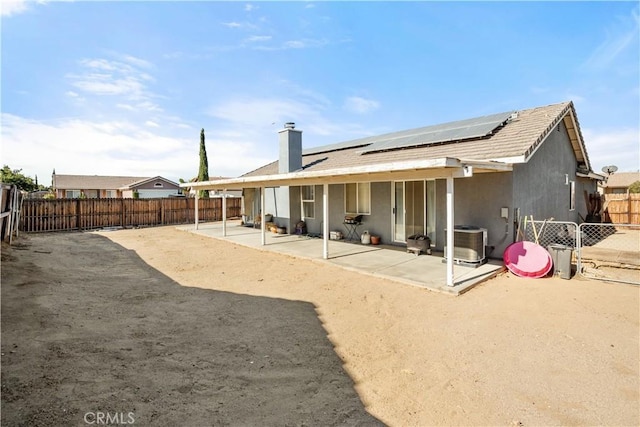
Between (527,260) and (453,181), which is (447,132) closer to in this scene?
(453,181)

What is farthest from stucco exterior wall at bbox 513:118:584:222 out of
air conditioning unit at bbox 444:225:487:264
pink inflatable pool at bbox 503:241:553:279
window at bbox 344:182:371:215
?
window at bbox 344:182:371:215

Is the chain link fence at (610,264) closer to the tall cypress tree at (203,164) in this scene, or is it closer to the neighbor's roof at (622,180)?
the tall cypress tree at (203,164)

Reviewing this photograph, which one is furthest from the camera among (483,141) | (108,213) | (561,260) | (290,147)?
(108,213)

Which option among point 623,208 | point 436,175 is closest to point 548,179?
point 436,175

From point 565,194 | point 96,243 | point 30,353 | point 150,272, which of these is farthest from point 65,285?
point 565,194

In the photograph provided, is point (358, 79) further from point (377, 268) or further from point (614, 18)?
point (377, 268)

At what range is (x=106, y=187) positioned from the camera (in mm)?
40656

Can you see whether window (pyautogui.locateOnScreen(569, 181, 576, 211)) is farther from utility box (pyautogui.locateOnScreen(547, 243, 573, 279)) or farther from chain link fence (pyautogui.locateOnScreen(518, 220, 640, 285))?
utility box (pyautogui.locateOnScreen(547, 243, 573, 279))

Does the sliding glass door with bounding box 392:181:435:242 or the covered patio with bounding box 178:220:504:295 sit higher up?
the sliding glass door with bounding box 392:181:435:242

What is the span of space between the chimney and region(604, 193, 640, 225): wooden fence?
1602 cm

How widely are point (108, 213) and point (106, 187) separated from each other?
2784 centimetres

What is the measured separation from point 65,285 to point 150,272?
1745 mm

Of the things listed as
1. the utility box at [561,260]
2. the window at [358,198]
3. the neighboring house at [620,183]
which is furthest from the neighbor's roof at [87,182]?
the neighboring house at [620,183]

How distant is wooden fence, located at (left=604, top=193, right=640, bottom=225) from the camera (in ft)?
52.6
